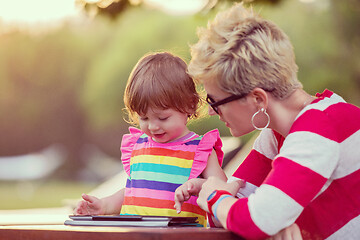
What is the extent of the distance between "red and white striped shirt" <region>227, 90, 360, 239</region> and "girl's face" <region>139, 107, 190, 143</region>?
2.24ft

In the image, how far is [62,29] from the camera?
38.1m

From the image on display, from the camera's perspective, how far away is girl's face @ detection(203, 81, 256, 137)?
1.97 meters

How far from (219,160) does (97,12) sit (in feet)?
10.2

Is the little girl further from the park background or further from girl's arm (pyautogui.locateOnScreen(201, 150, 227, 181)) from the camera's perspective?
the park background

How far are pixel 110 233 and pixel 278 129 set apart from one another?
2.32ft

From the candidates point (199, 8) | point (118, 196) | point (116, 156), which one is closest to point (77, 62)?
point (116, 156)

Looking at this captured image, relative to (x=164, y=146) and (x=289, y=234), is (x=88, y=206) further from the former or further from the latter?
(x=289, y=234)

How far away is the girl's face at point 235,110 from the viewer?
197 centimetres

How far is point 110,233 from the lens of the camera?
1648mm

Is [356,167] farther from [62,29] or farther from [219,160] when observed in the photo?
[62,29]

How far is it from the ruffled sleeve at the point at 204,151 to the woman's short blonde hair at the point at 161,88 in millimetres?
140

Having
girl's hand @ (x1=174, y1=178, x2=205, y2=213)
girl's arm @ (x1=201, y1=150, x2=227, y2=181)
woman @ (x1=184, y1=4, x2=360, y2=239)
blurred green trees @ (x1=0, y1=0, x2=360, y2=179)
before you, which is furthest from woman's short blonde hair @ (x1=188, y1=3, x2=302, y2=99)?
blurred green trees @ (x1=0, y1=0, x2=360, y2=179)

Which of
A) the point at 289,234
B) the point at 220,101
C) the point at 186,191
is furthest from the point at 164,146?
the point at 289,234

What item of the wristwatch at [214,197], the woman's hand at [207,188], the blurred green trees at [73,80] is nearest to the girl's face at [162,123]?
the woman's hand at [207,188]
